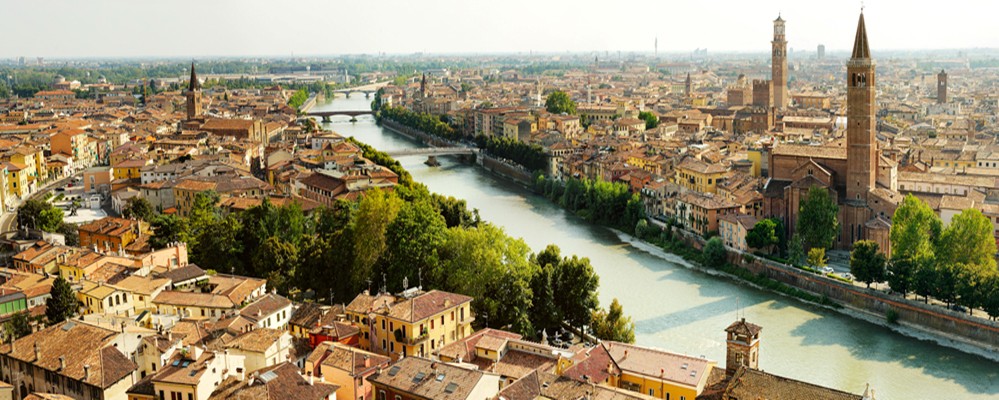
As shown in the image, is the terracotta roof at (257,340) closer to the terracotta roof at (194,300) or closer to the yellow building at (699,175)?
the terracotta roof at (194,300)

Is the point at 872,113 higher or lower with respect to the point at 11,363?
higher

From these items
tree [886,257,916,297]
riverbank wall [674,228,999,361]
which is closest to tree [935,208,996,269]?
tree [886,257,916,297]

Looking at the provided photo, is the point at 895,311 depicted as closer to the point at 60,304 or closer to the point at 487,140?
the point at 60,304

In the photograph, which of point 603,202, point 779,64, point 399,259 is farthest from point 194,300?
point 779,64

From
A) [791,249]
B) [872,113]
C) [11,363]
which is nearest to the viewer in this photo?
[11,363]

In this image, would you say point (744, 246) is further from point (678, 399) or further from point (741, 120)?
point (741, 120)

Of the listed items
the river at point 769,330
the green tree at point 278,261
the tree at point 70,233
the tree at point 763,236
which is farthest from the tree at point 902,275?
the tree at point 70,233

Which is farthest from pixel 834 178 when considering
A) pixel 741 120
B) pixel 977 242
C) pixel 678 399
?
pixel 741 120
